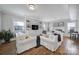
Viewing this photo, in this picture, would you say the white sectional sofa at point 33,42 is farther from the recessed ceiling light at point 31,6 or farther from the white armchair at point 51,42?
the recessed ceiling light at point 31,6

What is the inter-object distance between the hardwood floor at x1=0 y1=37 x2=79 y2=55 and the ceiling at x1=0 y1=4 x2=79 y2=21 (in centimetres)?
46

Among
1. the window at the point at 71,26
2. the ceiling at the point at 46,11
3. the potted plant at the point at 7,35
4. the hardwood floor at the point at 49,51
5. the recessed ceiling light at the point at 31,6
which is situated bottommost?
the hardwood floor at the point at 49,51

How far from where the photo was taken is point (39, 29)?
218 cm

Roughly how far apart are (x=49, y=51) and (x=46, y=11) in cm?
76

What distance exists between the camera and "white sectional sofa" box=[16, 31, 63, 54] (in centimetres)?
212

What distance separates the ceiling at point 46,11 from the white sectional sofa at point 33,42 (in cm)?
38

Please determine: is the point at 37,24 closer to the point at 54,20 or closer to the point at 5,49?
the point at 54,20

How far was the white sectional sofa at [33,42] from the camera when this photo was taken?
6.96 feet

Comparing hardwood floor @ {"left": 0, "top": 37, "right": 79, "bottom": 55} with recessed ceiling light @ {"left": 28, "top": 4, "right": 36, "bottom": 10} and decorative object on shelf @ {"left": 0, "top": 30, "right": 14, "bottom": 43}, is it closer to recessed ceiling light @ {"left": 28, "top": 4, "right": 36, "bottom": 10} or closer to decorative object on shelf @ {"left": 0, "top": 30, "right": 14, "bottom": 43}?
decorative object on shelf @ {"left": 0, "top": 30, "right": 14, "bottom": 43}

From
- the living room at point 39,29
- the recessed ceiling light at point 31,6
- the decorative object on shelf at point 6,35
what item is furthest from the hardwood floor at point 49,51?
the recessed ceiling light at point 31,6

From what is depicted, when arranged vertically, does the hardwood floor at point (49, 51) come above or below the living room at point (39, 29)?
below

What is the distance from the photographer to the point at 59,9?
2.13 m
